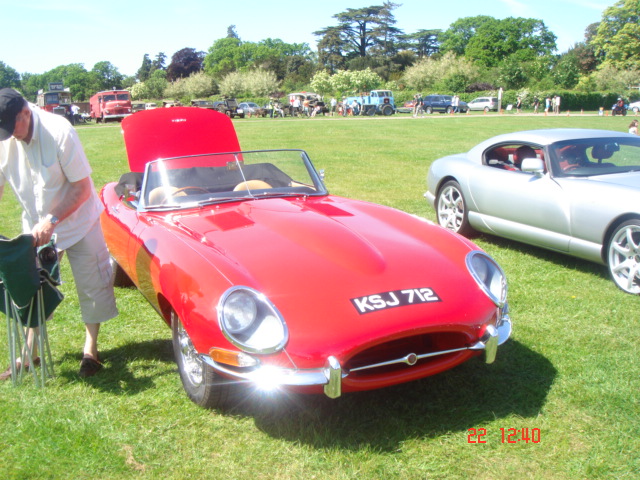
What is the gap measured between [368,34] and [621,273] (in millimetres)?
104355

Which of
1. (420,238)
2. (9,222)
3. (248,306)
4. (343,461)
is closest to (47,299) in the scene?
(248,306)

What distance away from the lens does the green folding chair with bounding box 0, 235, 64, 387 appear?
3094mm

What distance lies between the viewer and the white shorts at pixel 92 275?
12.0 feet

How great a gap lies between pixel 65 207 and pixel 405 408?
86.9 inches

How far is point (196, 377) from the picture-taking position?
10.6ft

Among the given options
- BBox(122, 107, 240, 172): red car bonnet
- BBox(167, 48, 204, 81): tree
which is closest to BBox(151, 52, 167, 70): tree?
BBox(167, 48, 204, 81): tree

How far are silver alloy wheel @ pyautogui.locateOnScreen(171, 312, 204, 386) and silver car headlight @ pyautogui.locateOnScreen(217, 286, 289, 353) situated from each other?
18.9 inches

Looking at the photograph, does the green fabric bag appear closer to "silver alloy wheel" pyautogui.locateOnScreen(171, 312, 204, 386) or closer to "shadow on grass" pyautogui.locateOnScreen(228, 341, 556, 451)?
"silver alloy wheel" pyautogui.locateOnScreen(171, 312, 204, 386)

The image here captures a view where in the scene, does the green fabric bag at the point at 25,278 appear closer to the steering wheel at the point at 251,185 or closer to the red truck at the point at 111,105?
the steering wheel at the point at 251,185

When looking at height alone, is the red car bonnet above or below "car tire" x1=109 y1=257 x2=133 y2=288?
above

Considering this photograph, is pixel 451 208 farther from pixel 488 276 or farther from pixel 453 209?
pixel 488 276

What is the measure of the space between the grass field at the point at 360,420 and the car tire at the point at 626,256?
38cm

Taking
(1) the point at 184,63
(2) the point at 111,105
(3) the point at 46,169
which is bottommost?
(2) the point at 111,105

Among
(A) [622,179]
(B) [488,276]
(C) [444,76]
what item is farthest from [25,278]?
(C) [444,76]
